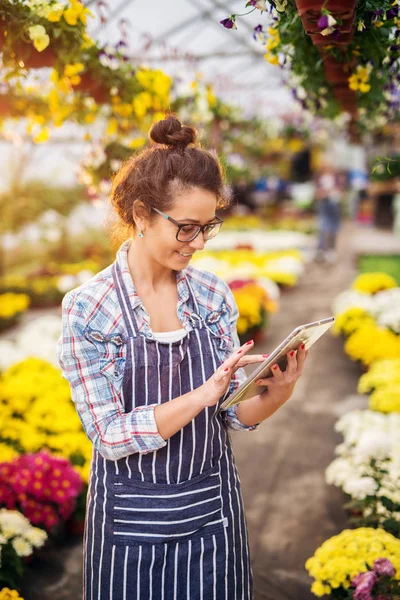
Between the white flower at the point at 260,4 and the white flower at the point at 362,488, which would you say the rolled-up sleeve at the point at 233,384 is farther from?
the white flower at the point at 362,488

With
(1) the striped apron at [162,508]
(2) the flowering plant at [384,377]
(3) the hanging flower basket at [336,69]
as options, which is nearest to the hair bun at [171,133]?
(1) the striped apron at [162,508]

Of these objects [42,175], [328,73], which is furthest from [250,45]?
[328,73]

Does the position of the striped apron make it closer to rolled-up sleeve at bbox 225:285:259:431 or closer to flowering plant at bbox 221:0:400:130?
rolled-up sleeve at bbox 225:285:259:431

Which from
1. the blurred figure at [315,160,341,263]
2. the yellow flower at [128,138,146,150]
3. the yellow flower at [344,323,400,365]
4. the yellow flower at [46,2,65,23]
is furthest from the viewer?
the blurred figure at [315,160,341,263]

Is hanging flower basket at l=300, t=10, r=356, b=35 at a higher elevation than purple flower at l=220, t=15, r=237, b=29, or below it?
below

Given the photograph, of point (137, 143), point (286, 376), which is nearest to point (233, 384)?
point (286, 376)

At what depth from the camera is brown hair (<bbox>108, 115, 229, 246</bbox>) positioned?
4.90 ft

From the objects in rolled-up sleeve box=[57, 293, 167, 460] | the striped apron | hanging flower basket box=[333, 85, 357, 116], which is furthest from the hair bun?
hanging flower basket box=[333, 85, 357, 116]

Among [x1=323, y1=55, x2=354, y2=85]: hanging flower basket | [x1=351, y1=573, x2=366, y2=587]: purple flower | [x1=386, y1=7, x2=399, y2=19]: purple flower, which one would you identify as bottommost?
[x1=351, y1=573, x2=366, y2=587]: purple flower

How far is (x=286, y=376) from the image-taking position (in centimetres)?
151

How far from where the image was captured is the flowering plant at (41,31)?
Answer: 175 centimetres

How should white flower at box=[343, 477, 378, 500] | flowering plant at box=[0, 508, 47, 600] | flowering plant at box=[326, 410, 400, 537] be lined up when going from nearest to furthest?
1. flowering plant at box=[0, 508, 47, 600]
2. flowering plant at box=[326, 410, 400, 537]
3. white flower at box=[343, 477, 378, 500]

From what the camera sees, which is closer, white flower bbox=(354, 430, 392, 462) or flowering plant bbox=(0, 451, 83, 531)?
flowering plant bbox=(0, 451, 83, 531)

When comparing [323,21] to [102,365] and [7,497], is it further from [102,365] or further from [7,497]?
[7,497]
